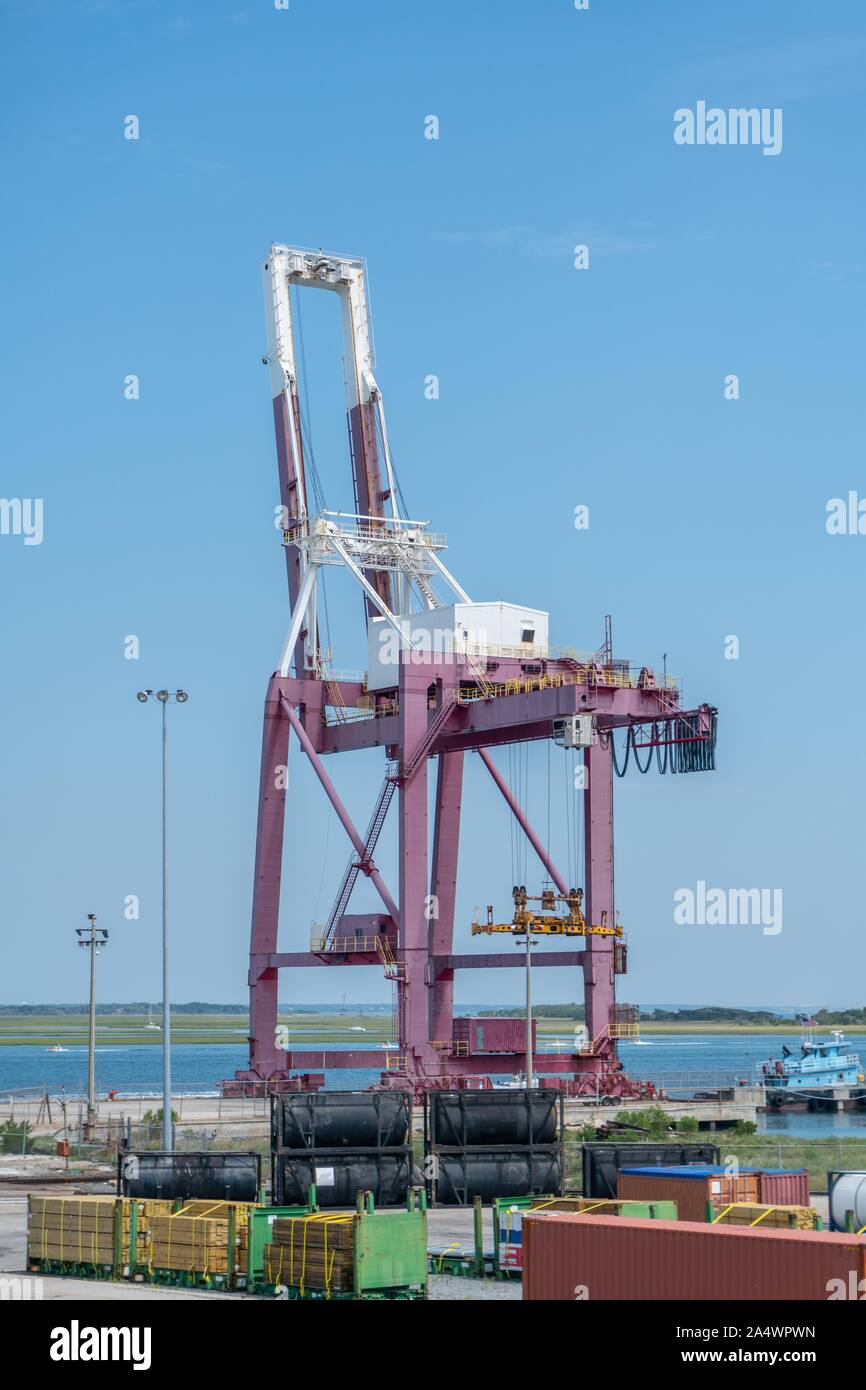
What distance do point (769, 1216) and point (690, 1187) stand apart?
9.31 feet

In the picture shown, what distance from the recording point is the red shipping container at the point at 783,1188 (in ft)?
107

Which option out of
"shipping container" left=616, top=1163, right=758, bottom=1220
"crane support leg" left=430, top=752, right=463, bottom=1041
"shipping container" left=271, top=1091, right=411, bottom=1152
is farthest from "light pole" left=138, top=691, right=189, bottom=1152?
"crane support leg" left=430, top=752, right=463, bottom=1041

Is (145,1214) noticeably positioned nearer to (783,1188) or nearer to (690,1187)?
(690,1187)

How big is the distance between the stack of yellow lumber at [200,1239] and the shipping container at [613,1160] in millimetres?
7718

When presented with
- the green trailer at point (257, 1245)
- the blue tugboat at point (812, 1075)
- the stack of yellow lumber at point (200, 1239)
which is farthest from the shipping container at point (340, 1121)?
the blue tugboat at point (812, 1075)

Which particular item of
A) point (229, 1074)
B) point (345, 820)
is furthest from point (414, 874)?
point (229, 1074)

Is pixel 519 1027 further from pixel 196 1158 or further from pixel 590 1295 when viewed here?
pixel 590 1295

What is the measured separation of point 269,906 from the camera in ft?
227

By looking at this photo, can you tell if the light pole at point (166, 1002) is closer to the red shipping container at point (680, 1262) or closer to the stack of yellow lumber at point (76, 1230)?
the stack of yellow lumber at point (76, 1230)

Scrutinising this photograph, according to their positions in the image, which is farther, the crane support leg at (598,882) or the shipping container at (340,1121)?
the crane support leg at (598,882)

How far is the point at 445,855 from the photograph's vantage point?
71.5 metres
